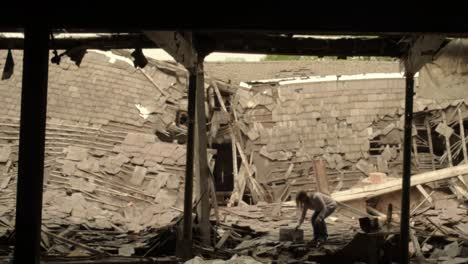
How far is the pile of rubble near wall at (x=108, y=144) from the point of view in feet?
53.6

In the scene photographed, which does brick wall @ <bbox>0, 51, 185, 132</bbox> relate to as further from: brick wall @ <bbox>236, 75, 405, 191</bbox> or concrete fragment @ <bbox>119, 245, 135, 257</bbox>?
concrete fragment @ <bbox>119, 245, 135, 257</bbox>

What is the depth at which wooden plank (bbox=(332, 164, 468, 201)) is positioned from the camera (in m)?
16.8

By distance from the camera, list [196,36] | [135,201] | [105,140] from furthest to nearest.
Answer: [105,140]
[135,201]
[196,36]

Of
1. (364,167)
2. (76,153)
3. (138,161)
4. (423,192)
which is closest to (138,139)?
(138,161)

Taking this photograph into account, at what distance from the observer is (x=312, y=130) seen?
19625mm

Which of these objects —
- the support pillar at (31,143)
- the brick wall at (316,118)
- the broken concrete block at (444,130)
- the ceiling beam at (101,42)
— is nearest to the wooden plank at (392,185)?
the broken concrete block at (444,130)

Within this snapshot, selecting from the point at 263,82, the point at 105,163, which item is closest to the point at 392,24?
the point at 105,163

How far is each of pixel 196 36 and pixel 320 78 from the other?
35.9ft

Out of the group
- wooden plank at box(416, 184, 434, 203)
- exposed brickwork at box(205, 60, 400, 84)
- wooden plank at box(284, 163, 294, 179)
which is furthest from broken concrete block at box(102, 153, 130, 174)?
wooden plank at box(416, 184, 434, 203)

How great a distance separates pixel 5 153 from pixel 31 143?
14.0 metres

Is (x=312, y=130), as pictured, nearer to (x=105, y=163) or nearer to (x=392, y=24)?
(x=105, y=163)

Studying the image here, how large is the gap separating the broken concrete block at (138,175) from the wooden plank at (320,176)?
550cm

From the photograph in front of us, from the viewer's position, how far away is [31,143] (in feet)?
14.6

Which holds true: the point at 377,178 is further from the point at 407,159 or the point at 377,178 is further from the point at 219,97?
the point at 407,159
